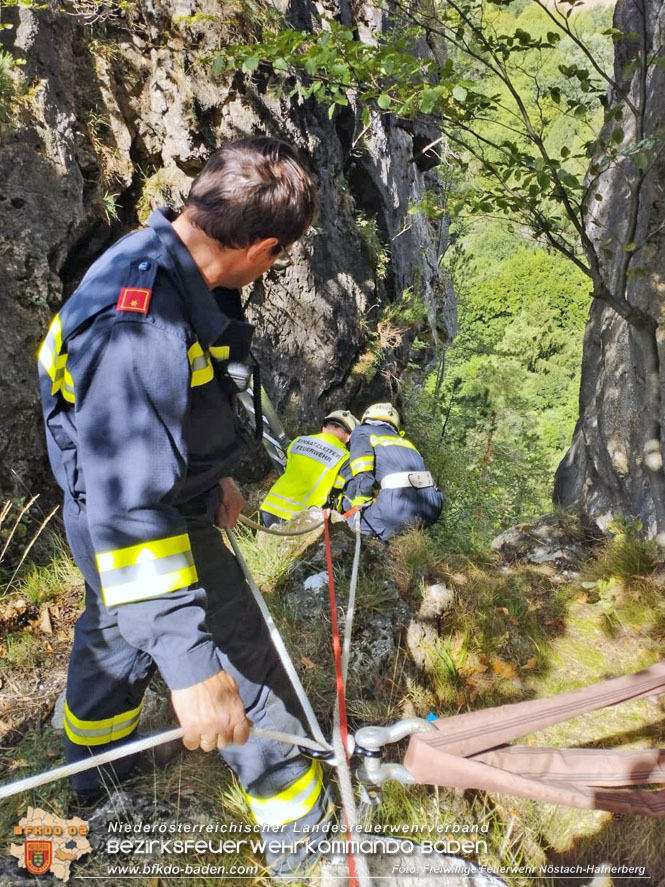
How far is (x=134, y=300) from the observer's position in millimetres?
1459

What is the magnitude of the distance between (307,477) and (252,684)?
3124 mm

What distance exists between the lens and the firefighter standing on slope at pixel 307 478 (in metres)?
5.01

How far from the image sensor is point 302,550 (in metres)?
3.80

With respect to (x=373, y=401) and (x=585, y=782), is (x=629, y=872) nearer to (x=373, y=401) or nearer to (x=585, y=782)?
(x=585, y=782)

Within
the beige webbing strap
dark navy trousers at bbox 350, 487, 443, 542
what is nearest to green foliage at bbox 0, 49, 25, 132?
dark navy trousers at bbox 350, 487, 443, 542

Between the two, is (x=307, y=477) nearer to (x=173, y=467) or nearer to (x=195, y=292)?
(x=195, y=292)

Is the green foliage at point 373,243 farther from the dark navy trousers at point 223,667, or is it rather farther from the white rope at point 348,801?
the white rope at point 348,801

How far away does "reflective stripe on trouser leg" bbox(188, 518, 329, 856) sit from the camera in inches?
78.0

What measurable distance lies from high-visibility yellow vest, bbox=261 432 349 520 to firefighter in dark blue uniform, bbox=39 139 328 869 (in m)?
2.68

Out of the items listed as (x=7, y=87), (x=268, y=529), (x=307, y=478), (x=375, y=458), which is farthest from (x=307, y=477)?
(x=7, y=87)

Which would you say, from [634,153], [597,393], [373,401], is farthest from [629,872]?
[373,401]

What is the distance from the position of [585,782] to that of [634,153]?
7.72 ft

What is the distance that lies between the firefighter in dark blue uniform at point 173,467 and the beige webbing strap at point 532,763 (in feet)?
1.72

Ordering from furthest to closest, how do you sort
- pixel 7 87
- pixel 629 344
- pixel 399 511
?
pixel 399 511, pixel 629 344, pixel 7 87
